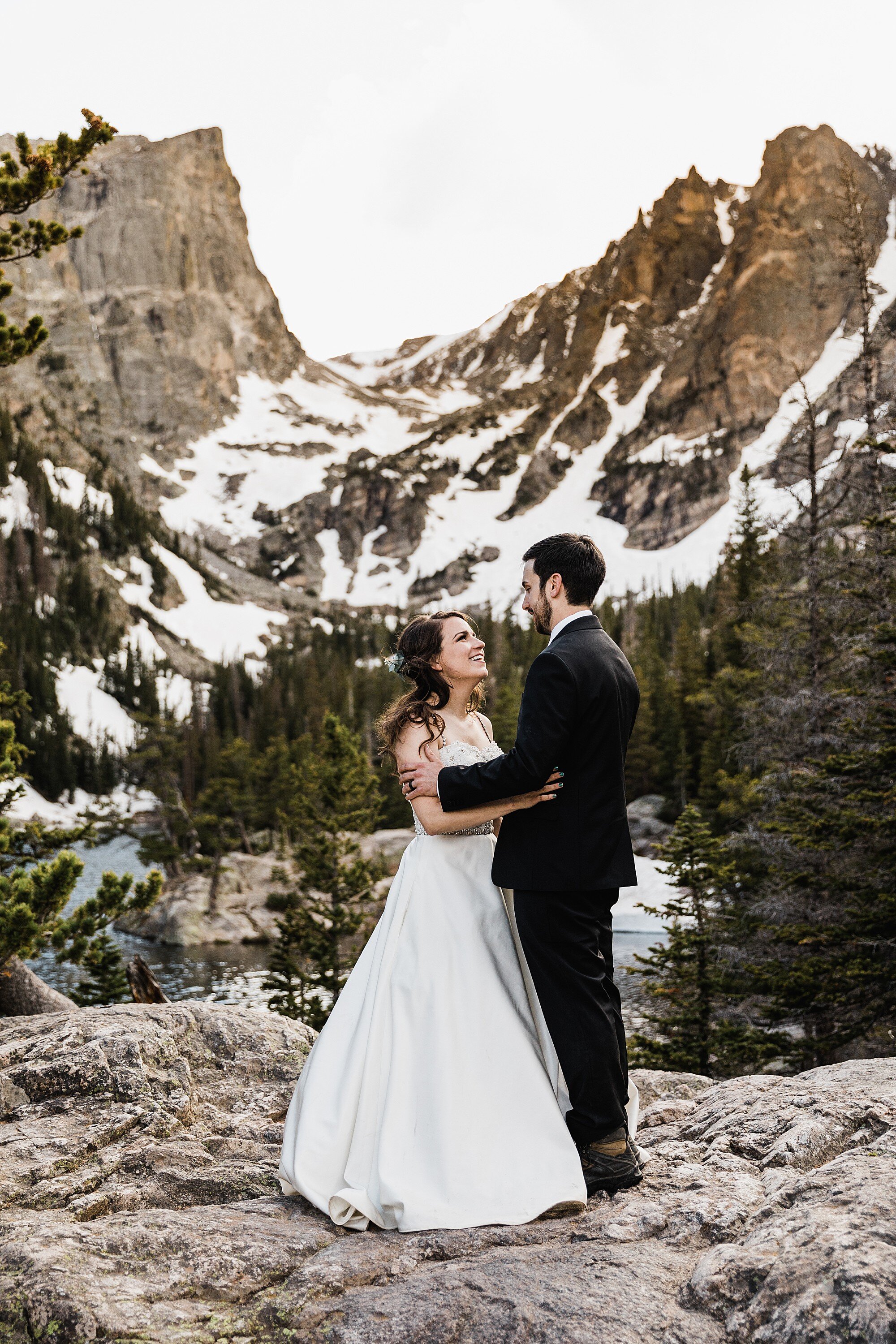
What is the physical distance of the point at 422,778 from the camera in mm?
4246

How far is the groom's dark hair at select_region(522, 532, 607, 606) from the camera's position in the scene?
4.07 metres

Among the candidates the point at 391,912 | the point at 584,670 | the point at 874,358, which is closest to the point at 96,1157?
the point at 391,912

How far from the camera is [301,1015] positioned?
22141mm

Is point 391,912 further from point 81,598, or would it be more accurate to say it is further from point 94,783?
point 81,598

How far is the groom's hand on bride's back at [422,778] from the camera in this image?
4.20m

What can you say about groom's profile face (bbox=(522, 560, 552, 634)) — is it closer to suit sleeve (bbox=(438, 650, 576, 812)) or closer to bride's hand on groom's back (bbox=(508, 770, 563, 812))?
suit sleeve (bbox=(438, 650, 576, 812))

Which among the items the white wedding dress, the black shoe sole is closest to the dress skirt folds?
the white wedding dress

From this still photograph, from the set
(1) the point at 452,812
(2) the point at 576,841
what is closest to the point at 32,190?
(1) the point at 452,812

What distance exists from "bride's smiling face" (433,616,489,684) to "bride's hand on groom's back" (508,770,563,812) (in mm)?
893

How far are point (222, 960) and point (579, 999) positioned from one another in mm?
34014

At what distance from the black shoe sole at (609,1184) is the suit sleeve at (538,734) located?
1581 mm

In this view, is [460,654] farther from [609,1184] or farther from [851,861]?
[851,861]

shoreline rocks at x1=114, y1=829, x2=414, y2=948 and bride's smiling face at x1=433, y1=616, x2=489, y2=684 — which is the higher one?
bride's smiling face at x1=433, y1=616, x2=489, y2=684

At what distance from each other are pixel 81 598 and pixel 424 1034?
12829 cm
